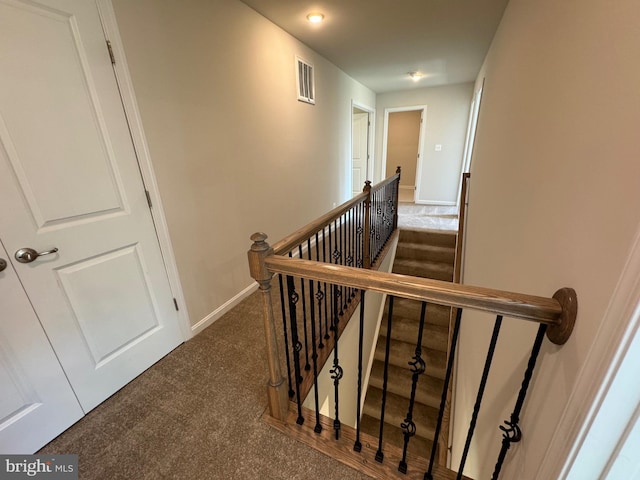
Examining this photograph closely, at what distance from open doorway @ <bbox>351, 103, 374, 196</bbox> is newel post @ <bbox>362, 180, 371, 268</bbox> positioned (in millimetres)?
2935

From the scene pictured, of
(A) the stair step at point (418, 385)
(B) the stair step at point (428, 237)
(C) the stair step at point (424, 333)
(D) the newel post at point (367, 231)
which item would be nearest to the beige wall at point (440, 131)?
(B) the stair step at point (428, 237)

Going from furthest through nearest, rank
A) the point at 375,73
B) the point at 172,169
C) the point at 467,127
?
1. the point at 467,127
2. the point at 375,73
3. the point at 172,169

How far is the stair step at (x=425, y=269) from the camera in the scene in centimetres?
385

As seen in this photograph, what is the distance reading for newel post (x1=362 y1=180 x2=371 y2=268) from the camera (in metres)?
2.70

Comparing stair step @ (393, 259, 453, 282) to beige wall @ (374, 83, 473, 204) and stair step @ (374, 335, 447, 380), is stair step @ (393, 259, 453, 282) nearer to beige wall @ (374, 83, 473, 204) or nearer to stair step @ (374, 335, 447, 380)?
stair step @ (374, 335, 447, 380)

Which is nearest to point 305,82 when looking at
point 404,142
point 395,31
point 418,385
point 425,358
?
point 395,31

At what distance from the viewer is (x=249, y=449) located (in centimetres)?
121

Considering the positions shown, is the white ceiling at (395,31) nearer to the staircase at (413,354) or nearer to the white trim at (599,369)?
the staircase at (413,354)

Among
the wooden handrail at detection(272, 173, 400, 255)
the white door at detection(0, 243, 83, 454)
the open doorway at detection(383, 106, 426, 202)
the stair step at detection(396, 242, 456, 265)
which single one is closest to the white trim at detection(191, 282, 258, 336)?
the white door at detection(0, 243, 83, 454)

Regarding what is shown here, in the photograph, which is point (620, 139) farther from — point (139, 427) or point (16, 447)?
point (16, 447)

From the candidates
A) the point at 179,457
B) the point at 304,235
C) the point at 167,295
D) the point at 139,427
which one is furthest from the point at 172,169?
the point at 179,457

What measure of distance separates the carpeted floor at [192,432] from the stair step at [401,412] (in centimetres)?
213

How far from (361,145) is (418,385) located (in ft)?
15.2

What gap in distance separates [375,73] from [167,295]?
4.32m
